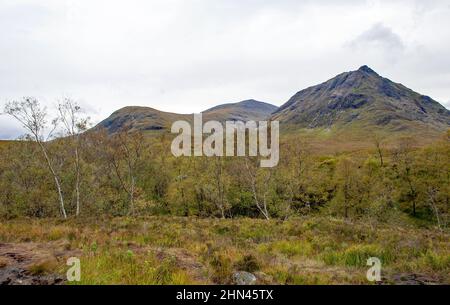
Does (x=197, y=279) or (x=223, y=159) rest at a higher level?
(x=223, y=159)

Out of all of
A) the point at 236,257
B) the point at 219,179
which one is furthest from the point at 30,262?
the point at 219,179

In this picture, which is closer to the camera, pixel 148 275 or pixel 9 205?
pixel 148 275

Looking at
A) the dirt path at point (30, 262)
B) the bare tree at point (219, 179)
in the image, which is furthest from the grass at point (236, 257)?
the bare tree at point (219, 179)

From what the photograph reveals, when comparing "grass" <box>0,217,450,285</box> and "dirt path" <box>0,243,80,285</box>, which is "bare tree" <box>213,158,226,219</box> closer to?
"grass" <box>0,217,450,285</box>

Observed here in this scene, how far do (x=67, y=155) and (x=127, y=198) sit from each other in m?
11.3

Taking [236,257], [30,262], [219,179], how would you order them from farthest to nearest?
[219,179]
[236,257]
[30,262]

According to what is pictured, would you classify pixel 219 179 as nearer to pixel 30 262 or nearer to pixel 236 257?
pixel 236 257

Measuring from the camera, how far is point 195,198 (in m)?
63.7

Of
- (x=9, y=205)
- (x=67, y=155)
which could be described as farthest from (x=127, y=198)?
(x=9, y=205)

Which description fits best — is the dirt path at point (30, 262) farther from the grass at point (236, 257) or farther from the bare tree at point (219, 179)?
the bare tree at point (219, 179)

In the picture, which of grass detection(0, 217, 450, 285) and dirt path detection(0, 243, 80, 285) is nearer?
dirt path detection(0, 243, 80, 285)

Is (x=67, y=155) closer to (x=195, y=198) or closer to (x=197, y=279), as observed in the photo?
(x=195, y=198)

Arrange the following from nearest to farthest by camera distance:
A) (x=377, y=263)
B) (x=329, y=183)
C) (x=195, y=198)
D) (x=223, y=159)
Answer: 1. (x=377, y=263)
2. (x=223, y=159)
3. (x=195, y=198)
4. (x=329, y=183)

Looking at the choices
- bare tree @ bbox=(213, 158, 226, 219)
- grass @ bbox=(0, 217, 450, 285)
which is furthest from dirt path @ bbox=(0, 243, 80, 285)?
bare tree @ bbox=(213, 158, 226, 219)
